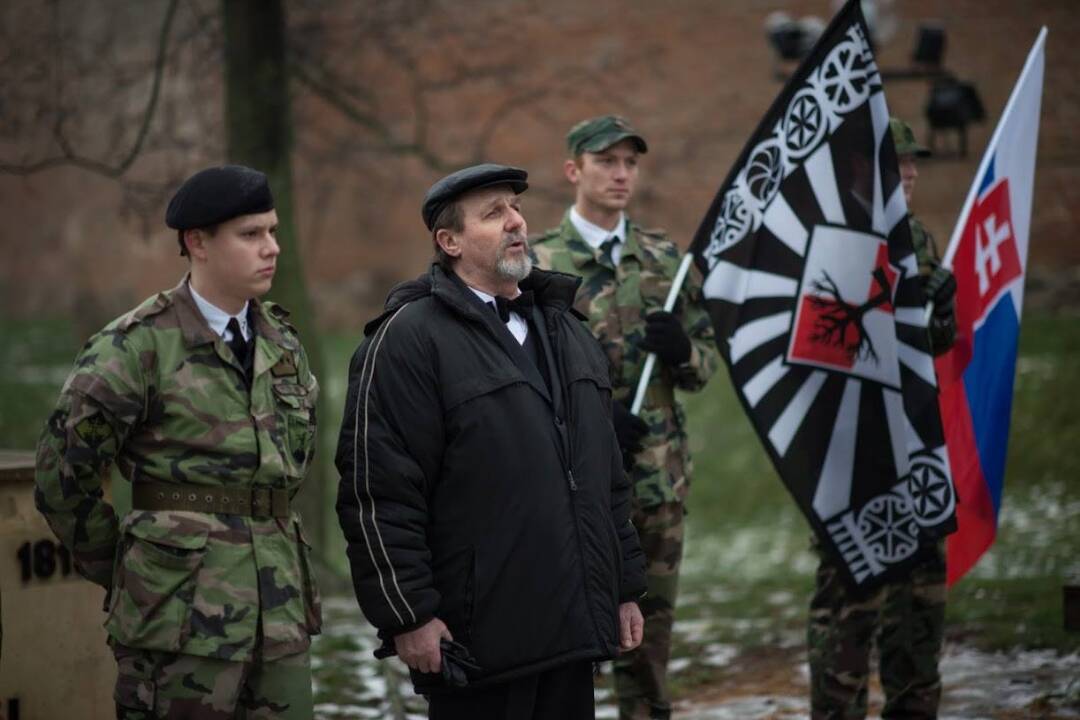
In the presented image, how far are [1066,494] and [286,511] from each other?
9.65m

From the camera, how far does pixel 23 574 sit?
5414 millimetres

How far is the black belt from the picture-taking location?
4098mm

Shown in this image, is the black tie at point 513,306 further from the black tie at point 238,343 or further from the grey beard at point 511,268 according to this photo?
the black tie at point 238,343

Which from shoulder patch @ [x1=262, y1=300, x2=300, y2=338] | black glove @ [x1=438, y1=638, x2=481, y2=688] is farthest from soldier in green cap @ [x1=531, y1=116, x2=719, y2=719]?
black glove @ [x1=438, y1=638, x2=481, y2=688]

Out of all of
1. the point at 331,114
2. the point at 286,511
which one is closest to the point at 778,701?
the point at 286,511

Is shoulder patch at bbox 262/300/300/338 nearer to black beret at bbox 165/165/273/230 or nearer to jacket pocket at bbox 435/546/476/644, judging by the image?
black beret at bbox 165/165/273/230

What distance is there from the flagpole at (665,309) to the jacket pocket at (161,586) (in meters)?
2.04

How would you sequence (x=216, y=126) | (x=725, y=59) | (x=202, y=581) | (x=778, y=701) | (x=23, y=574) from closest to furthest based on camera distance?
(x=202, y=581) < (x=23, y=574) < (x=778, y=701) < (x=216, y=126) < (x=725, y=59)

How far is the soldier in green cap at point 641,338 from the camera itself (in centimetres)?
571

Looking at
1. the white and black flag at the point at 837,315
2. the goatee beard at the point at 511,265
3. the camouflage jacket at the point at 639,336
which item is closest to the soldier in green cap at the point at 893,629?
the white and black flag at the point at 837,315

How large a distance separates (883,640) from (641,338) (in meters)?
1.60

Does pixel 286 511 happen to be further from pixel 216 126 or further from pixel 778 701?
pixel 216 126

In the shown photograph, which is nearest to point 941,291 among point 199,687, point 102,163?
point 199,687

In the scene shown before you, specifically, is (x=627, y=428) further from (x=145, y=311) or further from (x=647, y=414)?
(x=145, y=311)
